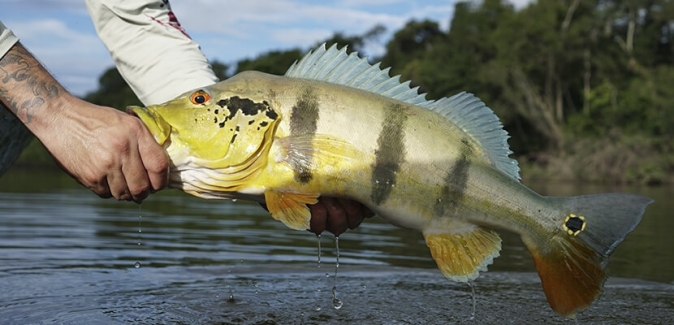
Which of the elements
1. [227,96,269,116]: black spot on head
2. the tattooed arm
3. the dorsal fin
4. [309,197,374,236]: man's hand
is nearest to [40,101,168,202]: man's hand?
the tattooed arm

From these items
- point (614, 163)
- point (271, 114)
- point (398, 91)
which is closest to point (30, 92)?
point (271, 114)

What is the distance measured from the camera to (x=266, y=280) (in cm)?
630

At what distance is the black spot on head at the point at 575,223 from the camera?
136 inches

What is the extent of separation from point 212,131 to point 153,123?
233mm

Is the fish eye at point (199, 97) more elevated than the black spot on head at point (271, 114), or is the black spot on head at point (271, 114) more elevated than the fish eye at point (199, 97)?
the black spot on head at point (271, 114)

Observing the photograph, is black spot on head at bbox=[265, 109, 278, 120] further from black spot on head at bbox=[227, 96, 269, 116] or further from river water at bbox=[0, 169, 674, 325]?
river water at bbox=[0, 169, 674, 325]

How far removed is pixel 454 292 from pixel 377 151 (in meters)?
2.94

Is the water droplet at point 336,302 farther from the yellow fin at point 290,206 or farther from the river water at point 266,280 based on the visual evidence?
the yellow fin at point 290,206

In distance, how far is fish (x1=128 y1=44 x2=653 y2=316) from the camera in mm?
3213

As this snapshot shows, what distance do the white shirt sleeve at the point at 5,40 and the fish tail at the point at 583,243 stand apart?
2.31m

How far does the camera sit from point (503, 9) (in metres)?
60.8

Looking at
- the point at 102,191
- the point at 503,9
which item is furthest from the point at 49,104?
the point at 503,9

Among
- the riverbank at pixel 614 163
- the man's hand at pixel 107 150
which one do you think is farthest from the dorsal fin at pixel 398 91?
the riverbank at pixel 614 163

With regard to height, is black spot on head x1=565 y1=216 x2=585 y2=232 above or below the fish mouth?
above
